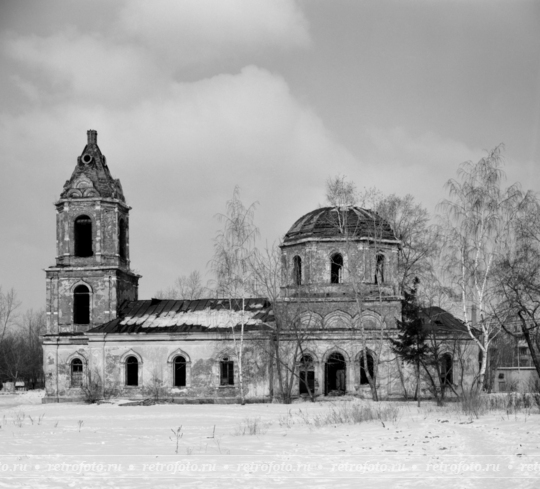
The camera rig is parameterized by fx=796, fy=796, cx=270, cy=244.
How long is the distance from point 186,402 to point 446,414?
14.9 meters

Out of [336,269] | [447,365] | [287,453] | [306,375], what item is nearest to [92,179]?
[336,269]

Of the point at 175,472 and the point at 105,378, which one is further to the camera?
the point at 105,378

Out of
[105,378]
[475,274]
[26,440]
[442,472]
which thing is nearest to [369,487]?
[442,472]

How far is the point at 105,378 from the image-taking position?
32812 mm

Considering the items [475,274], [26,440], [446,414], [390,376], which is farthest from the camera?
[390,376]

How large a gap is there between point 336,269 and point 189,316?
663 centimetres

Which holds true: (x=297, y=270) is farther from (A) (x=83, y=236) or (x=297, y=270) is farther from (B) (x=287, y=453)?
(B) (x=287, y=453)

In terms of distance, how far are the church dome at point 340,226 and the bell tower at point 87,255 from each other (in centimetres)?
767

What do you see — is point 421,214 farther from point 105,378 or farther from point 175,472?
point 175,472

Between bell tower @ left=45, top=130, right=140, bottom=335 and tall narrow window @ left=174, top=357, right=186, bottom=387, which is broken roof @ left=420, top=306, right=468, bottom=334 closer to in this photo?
tall narrow window @ left=174, top=357, right=186, bottom=387

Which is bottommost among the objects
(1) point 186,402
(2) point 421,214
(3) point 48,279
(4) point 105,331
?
(1) point 186,402

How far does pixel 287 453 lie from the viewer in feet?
43.8

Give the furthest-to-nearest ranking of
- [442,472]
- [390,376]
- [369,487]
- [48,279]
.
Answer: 1. [48,279]
2. [390,376]
3. [442,472]
4. [369,487]

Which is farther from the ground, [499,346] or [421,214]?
[421,214]
